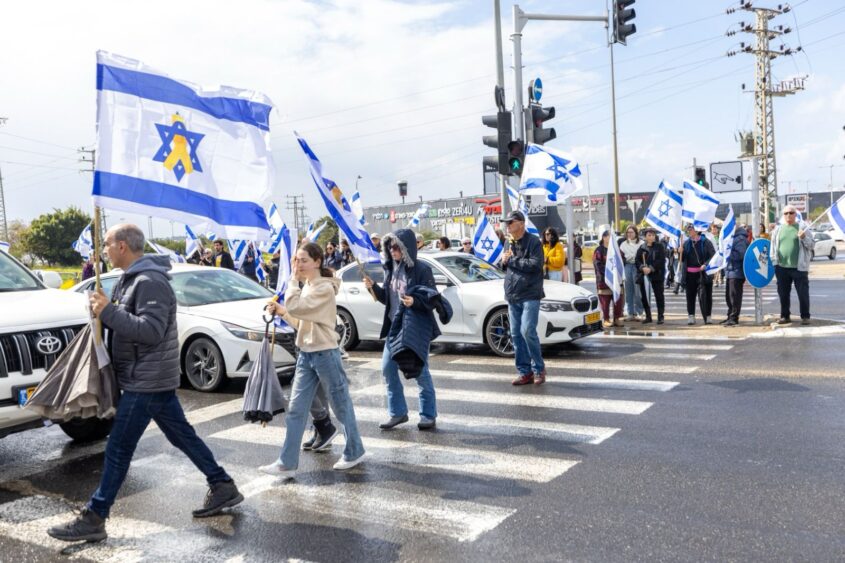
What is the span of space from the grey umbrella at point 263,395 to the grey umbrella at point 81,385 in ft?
3.69

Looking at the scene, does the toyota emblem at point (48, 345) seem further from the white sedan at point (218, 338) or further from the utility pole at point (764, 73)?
the utility pole at point (764, 73)

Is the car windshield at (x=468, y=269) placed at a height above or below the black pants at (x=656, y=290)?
above

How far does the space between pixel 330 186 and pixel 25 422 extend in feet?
9.86

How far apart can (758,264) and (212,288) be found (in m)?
8.45

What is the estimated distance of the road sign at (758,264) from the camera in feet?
41.1

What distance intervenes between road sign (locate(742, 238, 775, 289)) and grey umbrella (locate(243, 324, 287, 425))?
930 cm

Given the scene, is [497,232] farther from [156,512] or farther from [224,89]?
[156,512]

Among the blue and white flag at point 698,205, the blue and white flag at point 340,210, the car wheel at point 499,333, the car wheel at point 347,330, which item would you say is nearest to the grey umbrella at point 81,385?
the blue and white flag at point 340,210

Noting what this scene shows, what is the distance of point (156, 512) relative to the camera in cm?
506

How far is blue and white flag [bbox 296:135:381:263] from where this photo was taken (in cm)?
670

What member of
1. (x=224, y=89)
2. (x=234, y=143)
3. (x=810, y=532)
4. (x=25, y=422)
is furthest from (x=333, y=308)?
(x=810, y=532)

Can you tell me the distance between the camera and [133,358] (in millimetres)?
4566

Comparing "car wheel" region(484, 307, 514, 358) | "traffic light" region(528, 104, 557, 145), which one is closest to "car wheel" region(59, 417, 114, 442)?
"car wheel" region(484, 307, 514, 358)

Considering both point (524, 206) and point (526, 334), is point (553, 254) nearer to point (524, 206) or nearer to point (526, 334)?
point (524, 206)
